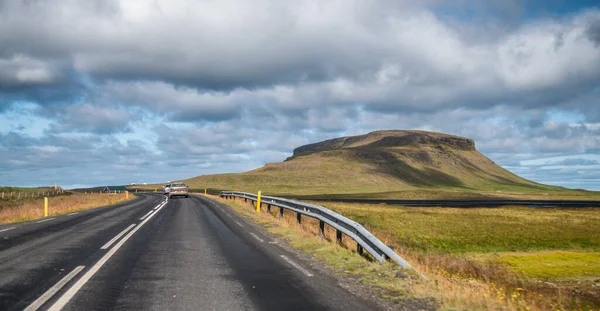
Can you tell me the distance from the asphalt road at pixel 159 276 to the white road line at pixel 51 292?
13 millimetres

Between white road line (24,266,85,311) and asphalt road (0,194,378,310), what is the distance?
13mm

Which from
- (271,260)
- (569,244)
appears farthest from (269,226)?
(569,244)

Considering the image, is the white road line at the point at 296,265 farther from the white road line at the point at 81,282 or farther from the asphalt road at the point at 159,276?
the white road line at the point at 81,282

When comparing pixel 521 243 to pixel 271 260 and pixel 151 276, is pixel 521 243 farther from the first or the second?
pixel 151 276

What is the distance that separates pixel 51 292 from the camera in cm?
681

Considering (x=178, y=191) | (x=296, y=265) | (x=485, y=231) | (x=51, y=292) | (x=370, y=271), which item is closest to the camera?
(x=51, y=292)

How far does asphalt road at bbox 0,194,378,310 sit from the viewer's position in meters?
6.35

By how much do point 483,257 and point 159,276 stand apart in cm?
1423

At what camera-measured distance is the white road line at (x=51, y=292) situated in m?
6.04

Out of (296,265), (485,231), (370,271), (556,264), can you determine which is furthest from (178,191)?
(370,271)

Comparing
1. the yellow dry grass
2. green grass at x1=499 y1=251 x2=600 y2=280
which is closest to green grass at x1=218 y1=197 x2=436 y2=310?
green grass at x1=499 y1=251 x2=600 y2=280

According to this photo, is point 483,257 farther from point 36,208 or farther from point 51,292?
point 36,208

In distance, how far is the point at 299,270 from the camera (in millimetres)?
8977

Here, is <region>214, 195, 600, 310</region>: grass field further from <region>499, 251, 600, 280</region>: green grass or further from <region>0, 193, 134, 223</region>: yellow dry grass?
<region>0, 193, 134, 223</region>: yellow dry grass
